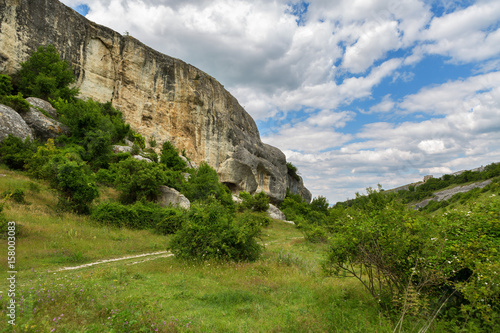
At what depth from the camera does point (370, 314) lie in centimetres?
465

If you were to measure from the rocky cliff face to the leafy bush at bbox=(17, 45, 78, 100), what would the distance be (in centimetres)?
93

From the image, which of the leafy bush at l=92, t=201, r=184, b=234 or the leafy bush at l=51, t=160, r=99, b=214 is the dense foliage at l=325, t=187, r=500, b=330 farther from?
the leafy bush at l=51, t=160, r=99, b=214

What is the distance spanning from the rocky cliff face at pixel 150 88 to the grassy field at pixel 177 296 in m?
26.6

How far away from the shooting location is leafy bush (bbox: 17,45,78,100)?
2591 cm

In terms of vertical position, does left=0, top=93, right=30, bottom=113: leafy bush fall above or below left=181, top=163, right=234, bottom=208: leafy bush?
above

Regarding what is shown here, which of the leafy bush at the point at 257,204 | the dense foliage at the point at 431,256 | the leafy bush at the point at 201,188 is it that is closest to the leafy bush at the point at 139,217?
the leafy bush at the point at 201,188

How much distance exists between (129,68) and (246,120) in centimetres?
2603

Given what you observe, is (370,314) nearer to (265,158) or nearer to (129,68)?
(129,68)

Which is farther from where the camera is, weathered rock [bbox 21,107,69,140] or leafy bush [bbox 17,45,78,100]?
leafy bush [bbox 17,45,78,100]

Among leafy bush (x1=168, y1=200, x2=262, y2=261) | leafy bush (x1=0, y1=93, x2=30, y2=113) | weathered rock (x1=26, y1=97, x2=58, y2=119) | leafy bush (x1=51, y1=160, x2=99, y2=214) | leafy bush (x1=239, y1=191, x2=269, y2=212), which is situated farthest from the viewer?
leafy bush (x1=239, y1=191, x2=269, y2=212)

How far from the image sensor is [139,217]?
56.1 ft

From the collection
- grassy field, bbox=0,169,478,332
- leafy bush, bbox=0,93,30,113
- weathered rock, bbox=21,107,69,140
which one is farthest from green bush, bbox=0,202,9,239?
leafy bush, bbox=0,93,30,113

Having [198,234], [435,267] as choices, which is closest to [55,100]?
[198,234]

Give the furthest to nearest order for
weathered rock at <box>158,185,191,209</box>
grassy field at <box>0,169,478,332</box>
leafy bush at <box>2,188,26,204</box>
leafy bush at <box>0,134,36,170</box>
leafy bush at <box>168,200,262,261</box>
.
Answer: weathered rock at <box>158,185,191,209</box> → leafy bush at <box>0,134,36,170</box> → leafy bush at <box>2,188,26,204</box> → leafy bush at <box>168,200,262,261</box> → grassy field at <box>0,169,478,332</box>
